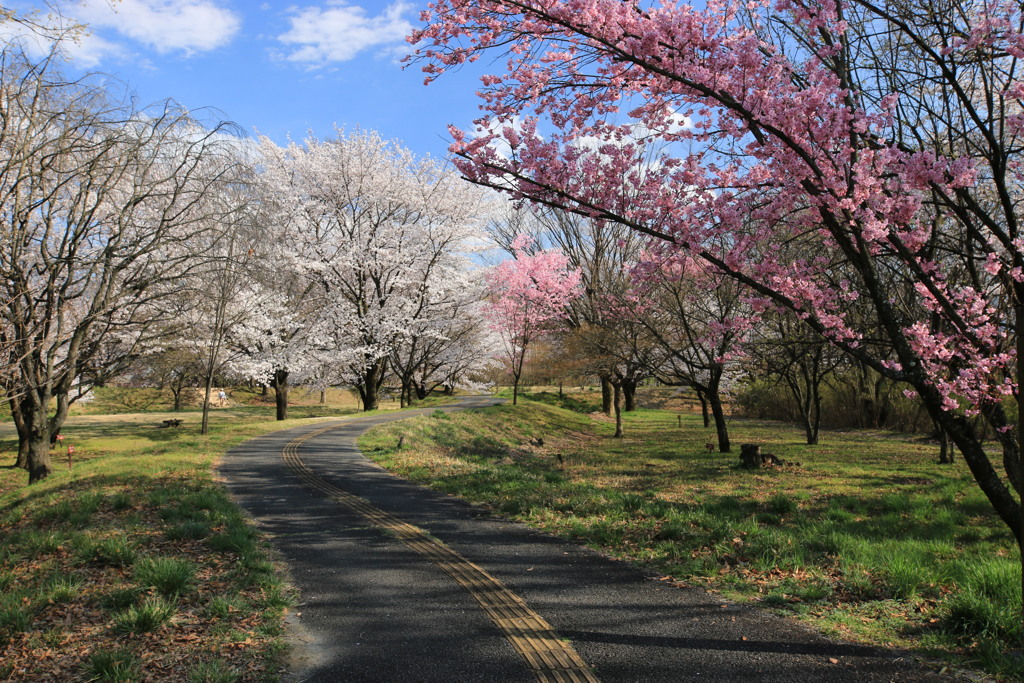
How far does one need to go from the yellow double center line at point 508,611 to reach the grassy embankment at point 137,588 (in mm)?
1590

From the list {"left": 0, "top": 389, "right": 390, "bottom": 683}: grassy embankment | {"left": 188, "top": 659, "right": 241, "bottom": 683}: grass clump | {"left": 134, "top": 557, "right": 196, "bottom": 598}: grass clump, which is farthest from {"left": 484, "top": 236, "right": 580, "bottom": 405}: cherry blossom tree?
{"left": 188, "top": 659, "right": 241, "bottom": 683}: grass clump

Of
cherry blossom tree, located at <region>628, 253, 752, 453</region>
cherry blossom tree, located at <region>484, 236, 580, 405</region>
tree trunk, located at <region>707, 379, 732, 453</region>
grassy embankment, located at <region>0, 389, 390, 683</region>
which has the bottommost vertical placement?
grassy embankment, located at <region>0, 389, 390, 683</region>

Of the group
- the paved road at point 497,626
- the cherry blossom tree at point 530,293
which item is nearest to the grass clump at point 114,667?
the paved road at point 497,626

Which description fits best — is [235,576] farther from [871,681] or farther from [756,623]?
[871,681]

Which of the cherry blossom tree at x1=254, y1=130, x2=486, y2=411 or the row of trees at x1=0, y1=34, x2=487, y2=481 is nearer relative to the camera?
the row of trees at x1=0, y1=34, x2=487, y2=481

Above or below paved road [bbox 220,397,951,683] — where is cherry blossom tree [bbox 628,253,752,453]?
above

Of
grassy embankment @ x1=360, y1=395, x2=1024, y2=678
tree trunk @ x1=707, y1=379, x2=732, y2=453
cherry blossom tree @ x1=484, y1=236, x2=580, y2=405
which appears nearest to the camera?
grassy embankment @ x1=360, y1=395, x2=1024, y2=678

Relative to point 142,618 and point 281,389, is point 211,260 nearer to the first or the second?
point 142,618

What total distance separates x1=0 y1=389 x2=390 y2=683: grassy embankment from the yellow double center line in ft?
5.22

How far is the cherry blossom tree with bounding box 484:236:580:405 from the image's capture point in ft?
100

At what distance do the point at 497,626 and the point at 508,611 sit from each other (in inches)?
12.3

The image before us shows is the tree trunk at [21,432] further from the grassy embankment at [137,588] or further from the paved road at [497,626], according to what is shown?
the paved road at [497,626]

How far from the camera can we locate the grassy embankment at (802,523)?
459 centimetres

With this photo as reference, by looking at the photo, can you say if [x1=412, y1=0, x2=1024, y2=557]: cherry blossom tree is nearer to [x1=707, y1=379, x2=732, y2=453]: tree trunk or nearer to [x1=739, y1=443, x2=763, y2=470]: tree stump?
[x1=739, y1=443, x2=763, y2=470]: tree stump
